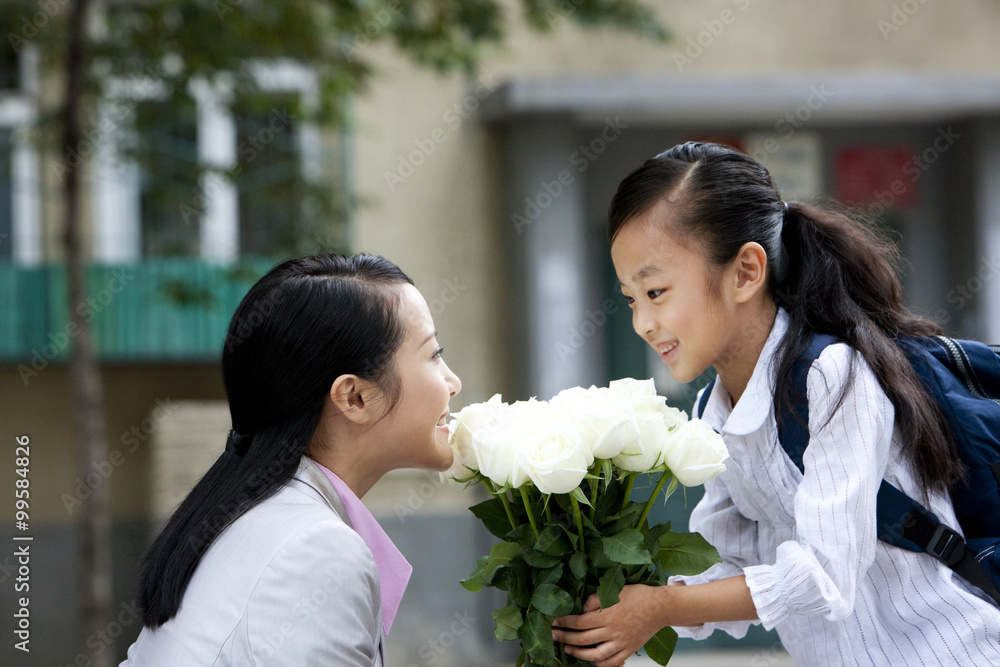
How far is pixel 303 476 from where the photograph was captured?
5.63ft

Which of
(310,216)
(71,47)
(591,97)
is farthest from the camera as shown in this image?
(591,97)

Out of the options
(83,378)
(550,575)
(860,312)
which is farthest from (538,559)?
(83,378)

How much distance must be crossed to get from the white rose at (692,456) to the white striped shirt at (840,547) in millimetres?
193

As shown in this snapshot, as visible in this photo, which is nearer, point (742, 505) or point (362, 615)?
point (362, 615)

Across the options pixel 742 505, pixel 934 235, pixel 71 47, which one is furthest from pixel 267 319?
pixel 934 235

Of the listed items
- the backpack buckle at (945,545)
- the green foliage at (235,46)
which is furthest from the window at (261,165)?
the backpack buckle at (945,545)

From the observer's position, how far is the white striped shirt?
164 centimetres

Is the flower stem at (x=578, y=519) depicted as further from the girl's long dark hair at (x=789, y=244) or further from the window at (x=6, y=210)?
the window at (x=6, y=210)

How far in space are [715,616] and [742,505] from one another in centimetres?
37

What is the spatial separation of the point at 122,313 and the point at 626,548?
5.29m

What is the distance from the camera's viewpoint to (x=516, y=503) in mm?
1757

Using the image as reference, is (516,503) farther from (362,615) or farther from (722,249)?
(722,249)

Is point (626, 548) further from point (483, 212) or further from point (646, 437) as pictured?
point (483, 212)

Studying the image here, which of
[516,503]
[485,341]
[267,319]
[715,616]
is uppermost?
[267,319]
